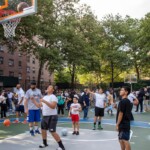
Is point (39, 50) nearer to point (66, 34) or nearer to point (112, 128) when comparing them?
point (66, 34)

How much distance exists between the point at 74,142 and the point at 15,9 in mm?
6398

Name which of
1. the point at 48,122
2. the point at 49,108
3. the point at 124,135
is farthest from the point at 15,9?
the point at 124,135

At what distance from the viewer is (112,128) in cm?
1340

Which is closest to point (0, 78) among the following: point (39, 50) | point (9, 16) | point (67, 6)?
point (39, 50)

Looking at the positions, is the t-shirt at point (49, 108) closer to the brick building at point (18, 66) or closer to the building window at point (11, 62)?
the brick building at point (18, 66)

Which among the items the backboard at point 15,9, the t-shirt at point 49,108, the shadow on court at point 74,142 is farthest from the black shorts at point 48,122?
the backboard at point 15,9

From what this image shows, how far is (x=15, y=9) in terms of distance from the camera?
40.2 feet

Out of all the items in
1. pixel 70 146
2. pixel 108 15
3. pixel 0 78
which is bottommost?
pixel 70 146

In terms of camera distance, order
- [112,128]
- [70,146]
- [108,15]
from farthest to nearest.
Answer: [108,15] → [112,128] → [70,146]

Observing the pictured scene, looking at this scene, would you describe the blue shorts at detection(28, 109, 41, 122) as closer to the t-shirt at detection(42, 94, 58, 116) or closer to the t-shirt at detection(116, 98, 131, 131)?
the t-shirt at detection(42, 94, 58, 116)

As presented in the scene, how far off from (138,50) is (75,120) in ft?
119

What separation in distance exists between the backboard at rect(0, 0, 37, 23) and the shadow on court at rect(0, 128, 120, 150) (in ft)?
15.9

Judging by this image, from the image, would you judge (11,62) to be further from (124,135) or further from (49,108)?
(124,135)

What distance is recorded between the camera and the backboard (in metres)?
11.0
